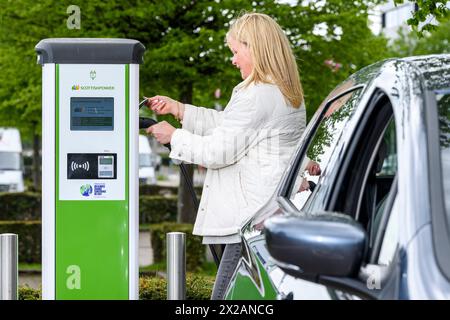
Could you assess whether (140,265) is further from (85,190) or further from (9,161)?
(9,161)

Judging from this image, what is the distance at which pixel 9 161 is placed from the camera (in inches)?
1367

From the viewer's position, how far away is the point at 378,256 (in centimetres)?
247

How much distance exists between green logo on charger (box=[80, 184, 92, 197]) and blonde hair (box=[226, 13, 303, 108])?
1297 millimetres

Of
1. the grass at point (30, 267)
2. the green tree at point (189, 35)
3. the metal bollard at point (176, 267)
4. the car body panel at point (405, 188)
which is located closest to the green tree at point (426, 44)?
the green tree at point (189, 35)

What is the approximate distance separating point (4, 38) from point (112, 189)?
10427 millimetres

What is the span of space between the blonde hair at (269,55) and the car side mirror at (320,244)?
207cm

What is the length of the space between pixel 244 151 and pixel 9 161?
103ft

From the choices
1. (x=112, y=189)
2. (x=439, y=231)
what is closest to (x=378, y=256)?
(x=439, y=231)

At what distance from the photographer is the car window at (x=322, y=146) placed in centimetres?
318

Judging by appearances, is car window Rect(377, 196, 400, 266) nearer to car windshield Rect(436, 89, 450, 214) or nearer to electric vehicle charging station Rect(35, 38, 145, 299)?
car windshield Rect(436, 89, 450, 214)

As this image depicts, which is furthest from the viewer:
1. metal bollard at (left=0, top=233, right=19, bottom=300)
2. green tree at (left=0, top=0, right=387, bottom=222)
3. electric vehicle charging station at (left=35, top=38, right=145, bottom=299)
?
green tree at (left=0, top=0, right=387, bottom=222)

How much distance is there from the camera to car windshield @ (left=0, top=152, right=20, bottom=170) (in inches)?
1359

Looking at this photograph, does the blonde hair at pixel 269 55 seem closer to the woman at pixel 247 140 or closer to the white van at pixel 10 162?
the woman at pixel 247 140


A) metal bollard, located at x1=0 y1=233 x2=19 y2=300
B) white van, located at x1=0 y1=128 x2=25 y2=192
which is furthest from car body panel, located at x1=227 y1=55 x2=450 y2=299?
white van, located at x1=0 y1=128 x2=25 y2=192
